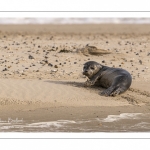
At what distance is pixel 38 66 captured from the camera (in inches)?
460

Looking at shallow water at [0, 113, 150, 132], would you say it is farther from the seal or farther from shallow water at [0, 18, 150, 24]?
shallow water at [0, 18, 150, 24]

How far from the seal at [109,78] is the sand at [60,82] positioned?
0.14 metres

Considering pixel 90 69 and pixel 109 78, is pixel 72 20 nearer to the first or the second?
pixel 90 69

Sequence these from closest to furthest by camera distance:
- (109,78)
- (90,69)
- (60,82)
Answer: (109,78), (90,69), (60,82)

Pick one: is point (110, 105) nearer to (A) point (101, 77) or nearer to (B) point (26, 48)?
(A) point (101, 77)

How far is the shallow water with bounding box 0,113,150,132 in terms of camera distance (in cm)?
689

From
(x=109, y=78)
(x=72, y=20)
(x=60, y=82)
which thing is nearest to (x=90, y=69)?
(x=109, y=78)

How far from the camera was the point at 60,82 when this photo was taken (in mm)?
9977

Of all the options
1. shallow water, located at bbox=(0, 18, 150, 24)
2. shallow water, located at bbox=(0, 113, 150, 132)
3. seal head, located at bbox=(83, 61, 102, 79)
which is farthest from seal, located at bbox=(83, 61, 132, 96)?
shallow water, located at bbox=(0, 18, 150, 24)

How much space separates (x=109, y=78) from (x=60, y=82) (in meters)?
1.09

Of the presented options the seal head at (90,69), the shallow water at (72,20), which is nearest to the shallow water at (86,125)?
the seal head at (90,69)

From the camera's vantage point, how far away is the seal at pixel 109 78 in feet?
29.6

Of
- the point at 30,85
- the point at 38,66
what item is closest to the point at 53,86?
the point at 30,85

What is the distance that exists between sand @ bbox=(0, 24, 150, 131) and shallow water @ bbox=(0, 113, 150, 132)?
1.08 feet
